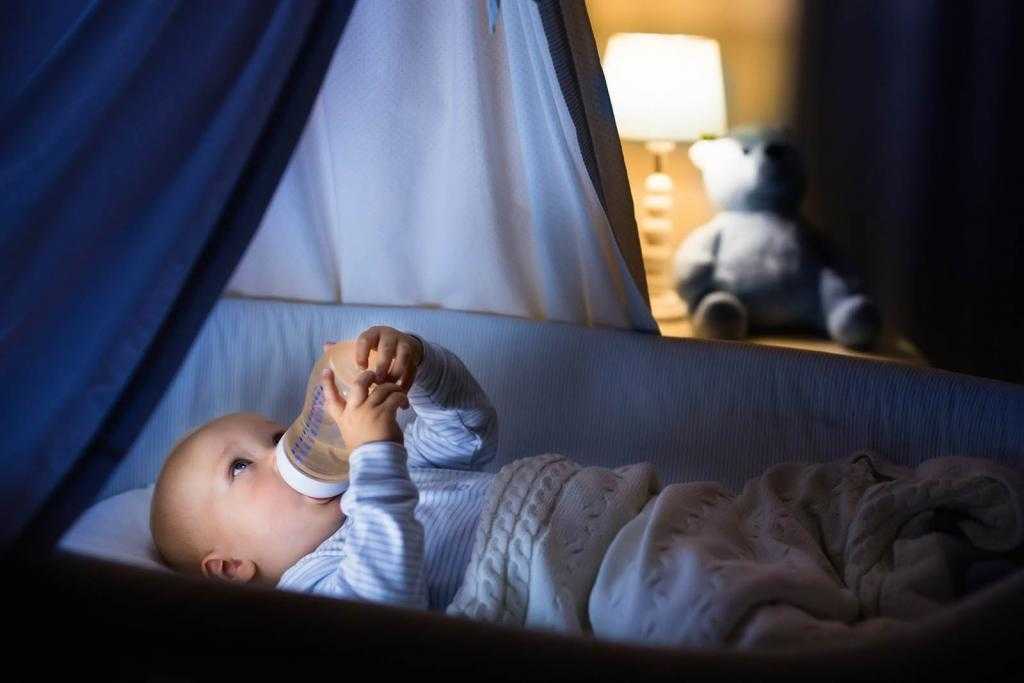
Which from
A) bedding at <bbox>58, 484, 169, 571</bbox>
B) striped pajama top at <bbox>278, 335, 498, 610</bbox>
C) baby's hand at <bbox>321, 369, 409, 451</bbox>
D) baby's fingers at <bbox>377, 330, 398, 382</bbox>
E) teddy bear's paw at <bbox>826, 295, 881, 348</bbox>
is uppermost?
baby's fingers at <bbox>377, 330, 398, 382</bbox>

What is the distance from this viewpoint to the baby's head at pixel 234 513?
1.43 m

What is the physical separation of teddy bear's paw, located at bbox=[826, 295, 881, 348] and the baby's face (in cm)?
185

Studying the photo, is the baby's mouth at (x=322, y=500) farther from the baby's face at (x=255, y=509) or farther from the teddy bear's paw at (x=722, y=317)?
the teddy bear's paw at (x=722, y=317)

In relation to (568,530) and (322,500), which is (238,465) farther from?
(568,530)

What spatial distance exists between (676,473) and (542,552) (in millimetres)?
477

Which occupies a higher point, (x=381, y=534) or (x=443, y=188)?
(x=443, y=188)

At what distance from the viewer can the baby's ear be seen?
1438 mm

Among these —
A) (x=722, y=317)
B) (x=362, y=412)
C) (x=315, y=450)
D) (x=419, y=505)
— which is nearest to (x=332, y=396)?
(x=362, y=412)

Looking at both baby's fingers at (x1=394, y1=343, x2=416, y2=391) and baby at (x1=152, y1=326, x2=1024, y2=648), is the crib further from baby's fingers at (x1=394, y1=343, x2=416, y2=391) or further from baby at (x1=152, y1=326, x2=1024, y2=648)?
baby's fingers at (x1=394, y1=343, x2=416, y2=391)

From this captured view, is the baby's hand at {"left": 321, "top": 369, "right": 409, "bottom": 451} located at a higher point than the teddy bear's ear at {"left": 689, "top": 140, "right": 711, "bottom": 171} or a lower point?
higher

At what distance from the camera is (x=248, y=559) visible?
56.8 inches

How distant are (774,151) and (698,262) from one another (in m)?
0.35

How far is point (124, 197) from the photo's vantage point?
1.06 meters

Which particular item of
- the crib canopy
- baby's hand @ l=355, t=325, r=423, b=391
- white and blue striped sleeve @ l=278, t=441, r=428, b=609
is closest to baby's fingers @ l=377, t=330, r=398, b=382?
baby's hand @ l=355, t=325, r=423, b=391
